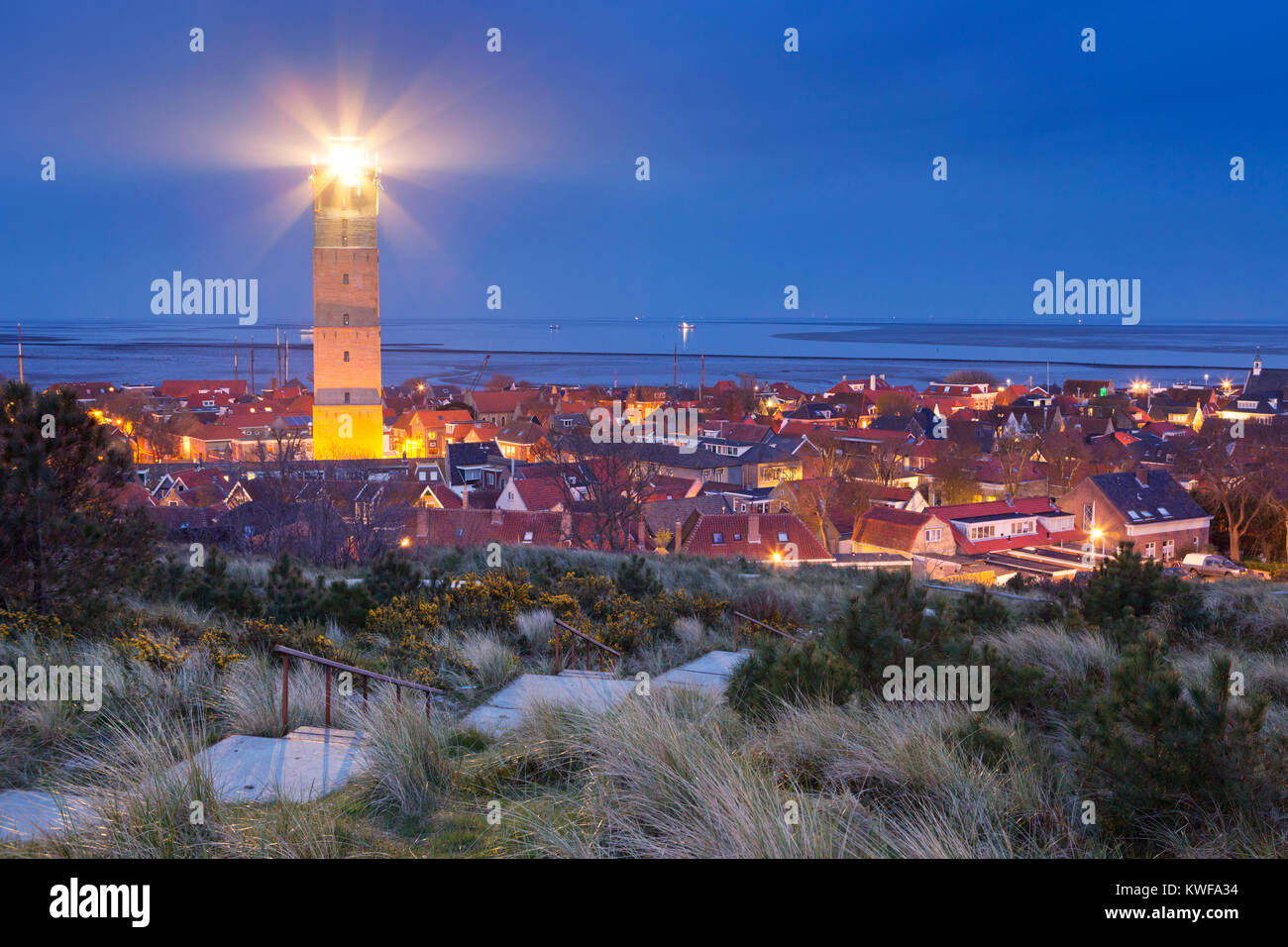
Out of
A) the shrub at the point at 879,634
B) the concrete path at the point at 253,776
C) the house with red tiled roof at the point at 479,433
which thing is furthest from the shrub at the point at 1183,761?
the house with red tiled roof at the point at 479,433

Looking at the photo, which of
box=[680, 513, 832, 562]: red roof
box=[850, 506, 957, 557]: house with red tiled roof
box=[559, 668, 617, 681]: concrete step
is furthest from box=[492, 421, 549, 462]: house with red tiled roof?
box=[559, 668, 617, 681]: concrete step

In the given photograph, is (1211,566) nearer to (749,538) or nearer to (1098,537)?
(1098,537)

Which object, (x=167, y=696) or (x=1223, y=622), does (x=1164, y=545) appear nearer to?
(x=1223, y=622)

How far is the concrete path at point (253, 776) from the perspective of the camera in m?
4.38

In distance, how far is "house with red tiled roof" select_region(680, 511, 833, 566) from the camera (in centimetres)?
3162

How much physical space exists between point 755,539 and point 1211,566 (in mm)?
17601

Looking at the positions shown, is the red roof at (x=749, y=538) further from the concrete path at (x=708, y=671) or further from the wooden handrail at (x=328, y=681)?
the wooden handrail at (x=328, y=681)

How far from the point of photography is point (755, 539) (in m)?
32.3

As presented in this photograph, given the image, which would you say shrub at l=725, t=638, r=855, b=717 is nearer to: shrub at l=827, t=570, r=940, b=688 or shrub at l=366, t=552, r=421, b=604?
shrub at l=827, t=570, r=940, b=688

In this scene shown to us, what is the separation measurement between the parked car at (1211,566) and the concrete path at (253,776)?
32989 mm

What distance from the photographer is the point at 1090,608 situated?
431 inches

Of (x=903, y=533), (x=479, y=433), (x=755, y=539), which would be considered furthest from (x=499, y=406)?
(x=755, y=539)
